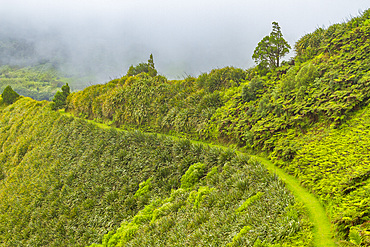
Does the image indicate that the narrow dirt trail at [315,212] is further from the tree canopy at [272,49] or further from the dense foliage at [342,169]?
the tree canopy at [272,49]

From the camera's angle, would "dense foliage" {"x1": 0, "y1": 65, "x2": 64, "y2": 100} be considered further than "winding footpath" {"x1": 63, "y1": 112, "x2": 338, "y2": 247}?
Yes

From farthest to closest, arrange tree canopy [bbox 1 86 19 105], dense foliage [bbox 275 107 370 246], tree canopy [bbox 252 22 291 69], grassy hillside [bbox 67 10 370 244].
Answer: tree canopy [bbox 1 86 19 105]
tree canopy [bbox 252 22 291 69]
grassy hillside [bbox 67 10 370 244]
dense foliage [bbox 275 107 370 246]

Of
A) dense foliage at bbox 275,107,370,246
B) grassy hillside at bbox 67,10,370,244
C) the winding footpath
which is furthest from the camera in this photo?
grassy hillside at bbox 67,10,370,244

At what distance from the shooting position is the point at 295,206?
5.66 meters

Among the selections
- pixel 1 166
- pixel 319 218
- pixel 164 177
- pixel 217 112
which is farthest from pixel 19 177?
pixel 319 218

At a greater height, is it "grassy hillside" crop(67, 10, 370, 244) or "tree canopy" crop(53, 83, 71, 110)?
"tree canopy" crop(53, 83, 71, 110)

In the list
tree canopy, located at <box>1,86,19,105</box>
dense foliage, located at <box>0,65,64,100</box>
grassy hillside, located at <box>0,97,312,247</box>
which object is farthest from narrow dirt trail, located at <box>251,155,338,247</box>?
dense foliage, located at <box>0,65,64,100</box>

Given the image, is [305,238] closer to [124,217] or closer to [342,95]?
[342,95]

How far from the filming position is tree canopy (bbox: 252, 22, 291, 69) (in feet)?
42.6

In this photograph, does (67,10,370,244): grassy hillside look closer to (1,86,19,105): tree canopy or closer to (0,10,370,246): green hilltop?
(0,10,370,246): green hilltop

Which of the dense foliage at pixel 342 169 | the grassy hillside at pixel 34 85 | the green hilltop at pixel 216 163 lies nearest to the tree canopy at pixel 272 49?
the green hilltop at pixel 216 163

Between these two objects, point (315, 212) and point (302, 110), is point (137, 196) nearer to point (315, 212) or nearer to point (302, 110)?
point (315, 212)

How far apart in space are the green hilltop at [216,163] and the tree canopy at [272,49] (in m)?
0.50

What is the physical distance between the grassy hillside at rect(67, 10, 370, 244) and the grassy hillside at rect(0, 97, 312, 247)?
1182mm
